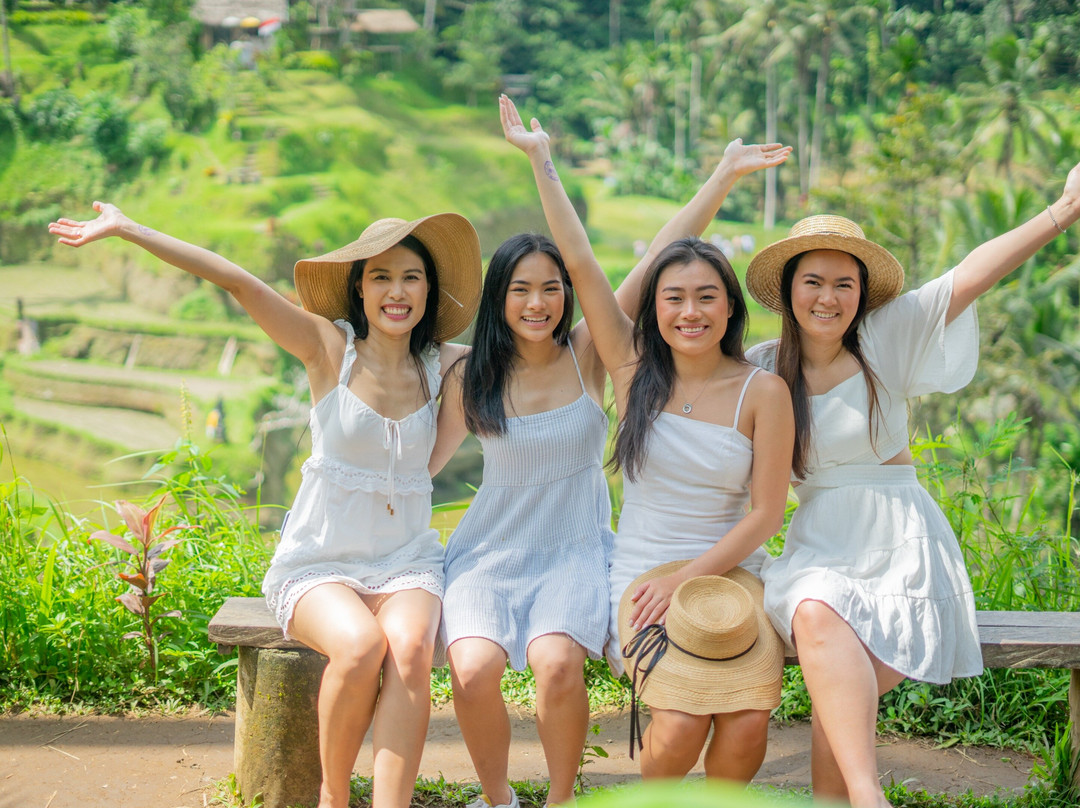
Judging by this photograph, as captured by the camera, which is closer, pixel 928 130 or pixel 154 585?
pixel 154 585

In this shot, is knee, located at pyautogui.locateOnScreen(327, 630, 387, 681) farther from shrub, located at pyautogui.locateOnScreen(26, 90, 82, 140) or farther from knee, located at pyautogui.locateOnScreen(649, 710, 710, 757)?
shrub, located at pyautogui.locateOnScreen(26, 90, 82, 140)

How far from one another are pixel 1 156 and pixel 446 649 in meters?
22.3

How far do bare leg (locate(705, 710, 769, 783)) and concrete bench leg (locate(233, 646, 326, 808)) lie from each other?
921mm

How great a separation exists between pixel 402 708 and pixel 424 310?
99 cm

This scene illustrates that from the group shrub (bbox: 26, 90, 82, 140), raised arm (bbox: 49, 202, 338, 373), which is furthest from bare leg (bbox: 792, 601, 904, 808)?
shrub (bbox: 26, 90, 82, 140)

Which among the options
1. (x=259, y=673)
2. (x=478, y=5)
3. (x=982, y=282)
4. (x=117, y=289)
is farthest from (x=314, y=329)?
(x=478, y=5)

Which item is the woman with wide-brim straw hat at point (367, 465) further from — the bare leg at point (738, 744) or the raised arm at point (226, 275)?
the bare leg at point (738, 744)

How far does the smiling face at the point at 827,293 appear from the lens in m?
2.27

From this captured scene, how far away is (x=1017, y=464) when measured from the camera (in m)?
3.29

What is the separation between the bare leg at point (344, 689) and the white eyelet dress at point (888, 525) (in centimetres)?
86

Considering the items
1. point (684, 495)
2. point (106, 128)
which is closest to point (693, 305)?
point (684, 495)

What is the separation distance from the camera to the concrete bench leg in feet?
7.52

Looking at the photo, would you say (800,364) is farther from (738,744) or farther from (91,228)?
(91,228)

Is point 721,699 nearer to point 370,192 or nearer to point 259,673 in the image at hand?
point 259,673
